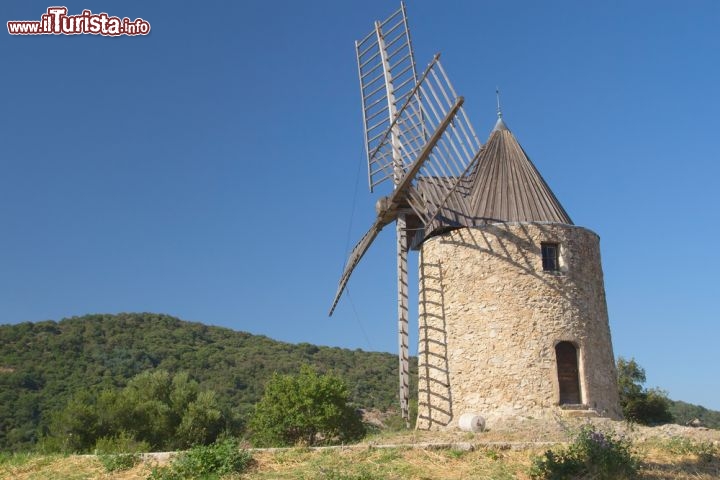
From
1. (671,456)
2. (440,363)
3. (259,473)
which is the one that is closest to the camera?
(259,473)

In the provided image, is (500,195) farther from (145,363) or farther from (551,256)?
(145,363)

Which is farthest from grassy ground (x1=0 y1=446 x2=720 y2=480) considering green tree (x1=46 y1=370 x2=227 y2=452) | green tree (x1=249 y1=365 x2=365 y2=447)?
green tree (x1=46 y1=370 x2=227 y2=452)

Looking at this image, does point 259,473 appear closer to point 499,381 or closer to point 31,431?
point 499,381

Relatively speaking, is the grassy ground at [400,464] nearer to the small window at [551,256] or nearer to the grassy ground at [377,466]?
the grassy ground at [377,466]

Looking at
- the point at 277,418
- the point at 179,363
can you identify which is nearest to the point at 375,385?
the point at 179,363

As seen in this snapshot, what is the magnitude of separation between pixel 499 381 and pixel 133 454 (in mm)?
6804

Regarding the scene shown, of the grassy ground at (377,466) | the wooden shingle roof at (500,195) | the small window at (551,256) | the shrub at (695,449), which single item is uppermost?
the wooden shingle roof at (500,195)

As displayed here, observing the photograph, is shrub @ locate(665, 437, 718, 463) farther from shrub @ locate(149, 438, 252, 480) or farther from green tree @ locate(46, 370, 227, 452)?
green tree @ locate(46, 370, 227, 452)

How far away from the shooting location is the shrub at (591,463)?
21.8 feet

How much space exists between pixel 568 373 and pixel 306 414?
5.02 metres

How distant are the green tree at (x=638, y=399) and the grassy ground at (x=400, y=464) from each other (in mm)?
11561

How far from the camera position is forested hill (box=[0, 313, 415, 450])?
→ 23.7 m

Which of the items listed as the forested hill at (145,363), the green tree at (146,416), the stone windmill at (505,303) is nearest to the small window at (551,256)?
the stone windmill at (505,303)

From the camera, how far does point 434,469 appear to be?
705cm
